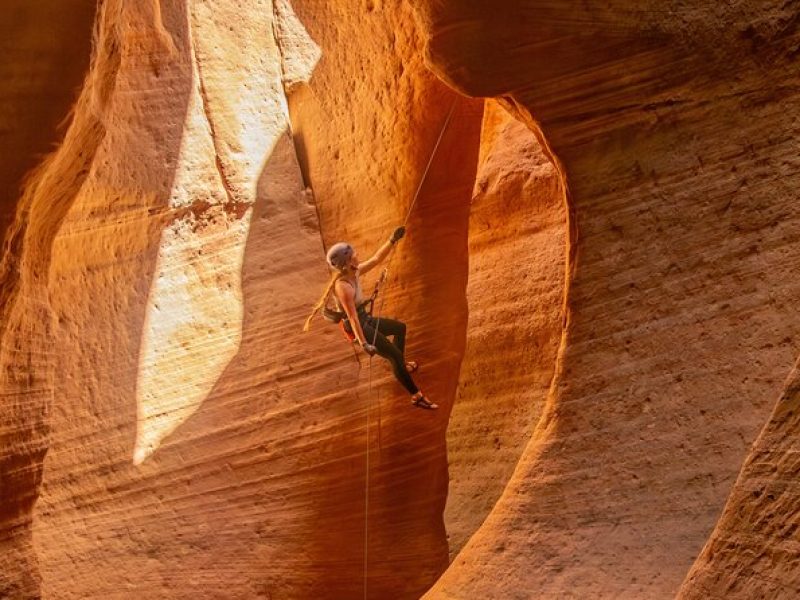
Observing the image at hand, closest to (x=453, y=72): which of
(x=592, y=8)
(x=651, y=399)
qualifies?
(x=592, y=8)

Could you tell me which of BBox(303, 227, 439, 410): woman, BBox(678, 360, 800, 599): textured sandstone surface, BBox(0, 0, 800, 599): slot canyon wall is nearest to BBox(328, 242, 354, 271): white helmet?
BBox(303, 227, 439, 410): woman

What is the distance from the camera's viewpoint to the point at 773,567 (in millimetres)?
3387

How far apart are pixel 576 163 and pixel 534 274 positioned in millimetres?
2960

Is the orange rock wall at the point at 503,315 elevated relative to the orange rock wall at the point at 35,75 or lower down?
lower down

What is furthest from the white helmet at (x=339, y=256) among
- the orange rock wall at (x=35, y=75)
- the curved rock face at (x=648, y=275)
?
the orange rock wall at (x=35, y=75)

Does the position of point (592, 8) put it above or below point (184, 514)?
above

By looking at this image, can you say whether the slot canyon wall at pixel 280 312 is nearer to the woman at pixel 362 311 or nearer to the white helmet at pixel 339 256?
the woman at pixel 362 311

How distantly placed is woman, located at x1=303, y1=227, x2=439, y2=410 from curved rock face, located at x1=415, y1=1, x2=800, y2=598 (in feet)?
5.46

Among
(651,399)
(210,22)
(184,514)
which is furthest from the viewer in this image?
(210,22)

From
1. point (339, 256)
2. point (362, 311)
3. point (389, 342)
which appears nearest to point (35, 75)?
point (339, 256)

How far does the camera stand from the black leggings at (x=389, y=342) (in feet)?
25.4

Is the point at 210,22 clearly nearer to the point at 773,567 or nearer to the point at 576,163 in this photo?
the point at 576,163

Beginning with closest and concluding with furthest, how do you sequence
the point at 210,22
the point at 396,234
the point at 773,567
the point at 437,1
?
1. the point at 773,567
2. the point at 437,1
3. the point at 396,234
4. the point at 210,22

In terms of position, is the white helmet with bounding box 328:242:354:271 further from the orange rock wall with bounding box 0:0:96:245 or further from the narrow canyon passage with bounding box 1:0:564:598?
the orange rock wall with bounding box 0:0:96:245
